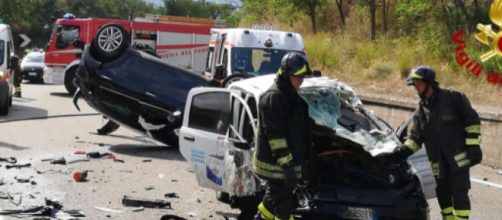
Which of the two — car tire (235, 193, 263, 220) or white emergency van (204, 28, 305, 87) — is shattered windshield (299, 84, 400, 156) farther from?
white emergency van (204, 28, 305, 87)

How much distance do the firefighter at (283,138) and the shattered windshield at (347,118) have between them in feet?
3.10

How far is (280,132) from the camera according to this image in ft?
19.6

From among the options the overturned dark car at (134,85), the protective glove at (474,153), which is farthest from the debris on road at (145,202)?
the overturned dark car at (134,85)

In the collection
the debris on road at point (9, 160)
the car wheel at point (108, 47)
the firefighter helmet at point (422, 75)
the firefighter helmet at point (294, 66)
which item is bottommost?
the debris on road at point (9, 160)

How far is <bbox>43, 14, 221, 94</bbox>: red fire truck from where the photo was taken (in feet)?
84.4

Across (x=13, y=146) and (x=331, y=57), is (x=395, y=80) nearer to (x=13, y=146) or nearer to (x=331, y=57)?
(x=331, y=57)

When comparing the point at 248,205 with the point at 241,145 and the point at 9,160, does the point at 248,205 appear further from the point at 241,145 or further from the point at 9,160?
the point at 9,160

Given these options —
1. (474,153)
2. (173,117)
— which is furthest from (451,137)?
(173,117)

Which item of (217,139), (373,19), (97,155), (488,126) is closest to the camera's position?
(217,139)

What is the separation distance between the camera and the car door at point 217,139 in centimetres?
746

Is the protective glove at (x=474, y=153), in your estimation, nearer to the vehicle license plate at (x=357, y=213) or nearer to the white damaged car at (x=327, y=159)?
the white damaged car at (x=327, y=159)

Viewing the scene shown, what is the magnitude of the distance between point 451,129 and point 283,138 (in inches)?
70.0

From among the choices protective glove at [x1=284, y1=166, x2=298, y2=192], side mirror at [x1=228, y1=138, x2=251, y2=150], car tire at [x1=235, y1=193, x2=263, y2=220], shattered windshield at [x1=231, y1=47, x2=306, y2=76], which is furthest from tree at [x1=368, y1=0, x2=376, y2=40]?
protective glove at [x1=284, y1=166, x2=298, y2=192]

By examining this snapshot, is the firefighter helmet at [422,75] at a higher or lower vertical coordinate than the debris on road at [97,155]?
higher
